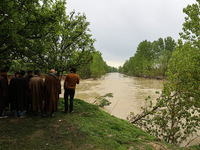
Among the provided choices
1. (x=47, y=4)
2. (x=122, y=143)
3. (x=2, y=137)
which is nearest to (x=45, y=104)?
(x=2, y=137)

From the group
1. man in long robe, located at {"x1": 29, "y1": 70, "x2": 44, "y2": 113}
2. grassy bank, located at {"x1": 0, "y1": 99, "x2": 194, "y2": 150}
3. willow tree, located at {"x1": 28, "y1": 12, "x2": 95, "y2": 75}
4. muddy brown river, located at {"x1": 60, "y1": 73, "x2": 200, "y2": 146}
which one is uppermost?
willow tree, located at {"x1": 28, "y1": 12, "x2": 95, "y2": 75}

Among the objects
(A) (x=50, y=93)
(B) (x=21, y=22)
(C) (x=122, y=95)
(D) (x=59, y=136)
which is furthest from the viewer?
(C) (x=122, y=95)

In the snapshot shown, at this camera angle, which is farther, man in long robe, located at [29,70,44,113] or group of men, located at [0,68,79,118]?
man in long robe, located at [29,70,44,113]

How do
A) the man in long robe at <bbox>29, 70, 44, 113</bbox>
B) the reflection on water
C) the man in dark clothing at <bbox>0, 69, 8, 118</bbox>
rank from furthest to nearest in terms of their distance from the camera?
the reflection on water, the man in long robe at <bbox>29, 70, 44, 113</bbox>, the man in dark clothing at <bbox>0, 69, 8, 118</bbox>

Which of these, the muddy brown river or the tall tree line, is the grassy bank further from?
the muddy brown river

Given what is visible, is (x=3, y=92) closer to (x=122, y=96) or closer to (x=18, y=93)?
(x=18, y=93)

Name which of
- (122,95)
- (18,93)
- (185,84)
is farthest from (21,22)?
(122,95)

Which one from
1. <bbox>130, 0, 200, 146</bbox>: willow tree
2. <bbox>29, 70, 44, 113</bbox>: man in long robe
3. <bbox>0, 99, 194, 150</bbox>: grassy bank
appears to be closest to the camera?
<bbox>0, 99, 194, 150</bbox>: grassy bank

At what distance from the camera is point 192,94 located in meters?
5.38

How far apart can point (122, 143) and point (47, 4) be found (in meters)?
6.17

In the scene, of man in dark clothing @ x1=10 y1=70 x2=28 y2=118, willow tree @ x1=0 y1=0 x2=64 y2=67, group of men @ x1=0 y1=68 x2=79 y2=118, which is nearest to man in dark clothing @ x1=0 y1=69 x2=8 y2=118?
group of men @ x1=0 y1=68 x2=79 y2=118

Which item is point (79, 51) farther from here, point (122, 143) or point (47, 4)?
point (122, 143)

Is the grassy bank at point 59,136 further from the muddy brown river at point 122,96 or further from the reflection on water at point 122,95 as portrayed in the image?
the reflection on water at point 122,95

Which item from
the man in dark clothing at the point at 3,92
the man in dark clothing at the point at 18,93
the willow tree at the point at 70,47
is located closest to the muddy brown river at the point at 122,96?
the willow tree at the point at 70,47
